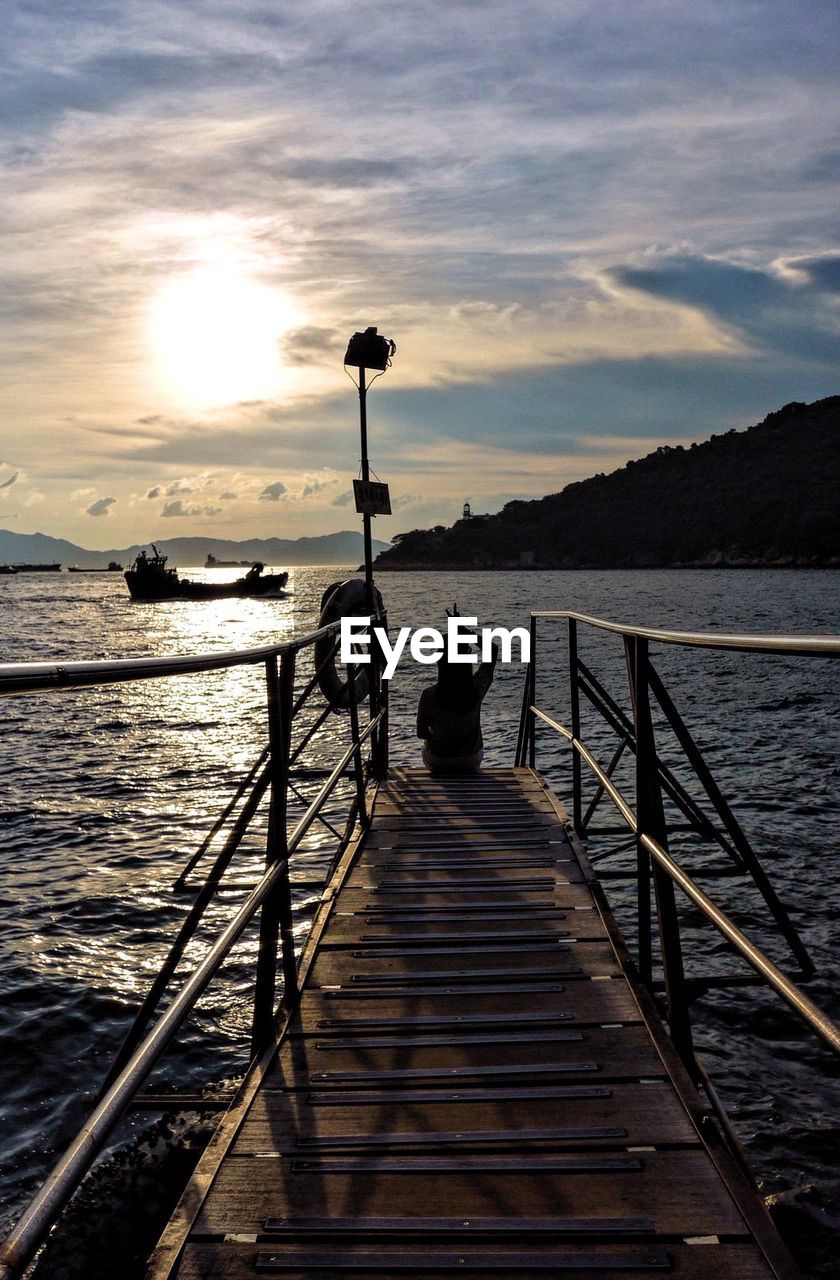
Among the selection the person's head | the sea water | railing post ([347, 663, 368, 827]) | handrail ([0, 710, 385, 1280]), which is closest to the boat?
the sea water

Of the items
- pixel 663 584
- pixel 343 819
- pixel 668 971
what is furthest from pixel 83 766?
pixel 663 584

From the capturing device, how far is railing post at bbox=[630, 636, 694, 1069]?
3.27m

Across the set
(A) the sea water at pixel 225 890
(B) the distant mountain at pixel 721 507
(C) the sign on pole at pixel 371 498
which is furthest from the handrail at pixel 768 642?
(B) the distant mountain at pixel 721 507

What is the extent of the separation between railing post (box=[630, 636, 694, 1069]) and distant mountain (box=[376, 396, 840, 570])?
15827 centimetres

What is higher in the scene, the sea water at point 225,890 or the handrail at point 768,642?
the handrail at point 768,642

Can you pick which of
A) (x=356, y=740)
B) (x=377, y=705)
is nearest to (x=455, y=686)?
(x=377, y=705)

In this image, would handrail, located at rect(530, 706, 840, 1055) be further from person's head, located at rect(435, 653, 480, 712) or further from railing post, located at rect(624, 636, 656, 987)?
person's head, located at rect(435, 653, 480, 712)

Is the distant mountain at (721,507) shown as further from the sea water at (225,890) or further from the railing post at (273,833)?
the railing post at (273,833)

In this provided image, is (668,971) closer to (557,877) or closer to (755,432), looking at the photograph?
(557,877)

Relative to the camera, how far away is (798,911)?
345 inches

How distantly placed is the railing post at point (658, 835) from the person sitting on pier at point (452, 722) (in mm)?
6016

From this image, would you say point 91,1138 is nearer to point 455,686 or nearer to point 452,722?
point 452,722

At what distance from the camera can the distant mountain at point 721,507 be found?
502ft

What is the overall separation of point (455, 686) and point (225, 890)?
3.94 m
